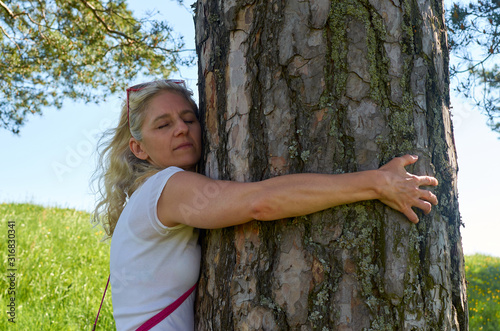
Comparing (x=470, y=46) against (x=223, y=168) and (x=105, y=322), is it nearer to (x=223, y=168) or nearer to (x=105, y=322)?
(x=223, y=168)

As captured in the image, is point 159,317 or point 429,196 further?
point 159,317

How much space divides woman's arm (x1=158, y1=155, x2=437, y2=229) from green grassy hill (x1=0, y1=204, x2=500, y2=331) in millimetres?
2843

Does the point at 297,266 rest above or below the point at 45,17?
below

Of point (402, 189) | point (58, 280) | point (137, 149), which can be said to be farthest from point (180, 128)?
point (58, 280)

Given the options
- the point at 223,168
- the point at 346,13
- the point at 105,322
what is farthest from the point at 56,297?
the point at 346,13

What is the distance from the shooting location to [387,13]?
5.51 ft

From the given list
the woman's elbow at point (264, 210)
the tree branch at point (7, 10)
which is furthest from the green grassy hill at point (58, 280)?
the tree branch at point (7, 10)

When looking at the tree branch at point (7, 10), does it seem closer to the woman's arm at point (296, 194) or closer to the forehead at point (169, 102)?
the forehead at point (169, 102)

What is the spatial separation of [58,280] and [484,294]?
21.3 ft

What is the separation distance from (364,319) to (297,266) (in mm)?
302

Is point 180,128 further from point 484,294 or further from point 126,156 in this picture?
point 484,294

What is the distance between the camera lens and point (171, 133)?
7.10ft

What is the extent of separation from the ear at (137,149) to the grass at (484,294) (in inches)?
200

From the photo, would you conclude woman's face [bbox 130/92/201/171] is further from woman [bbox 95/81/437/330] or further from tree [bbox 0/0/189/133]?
tree [bbox 0/0/189/133]
